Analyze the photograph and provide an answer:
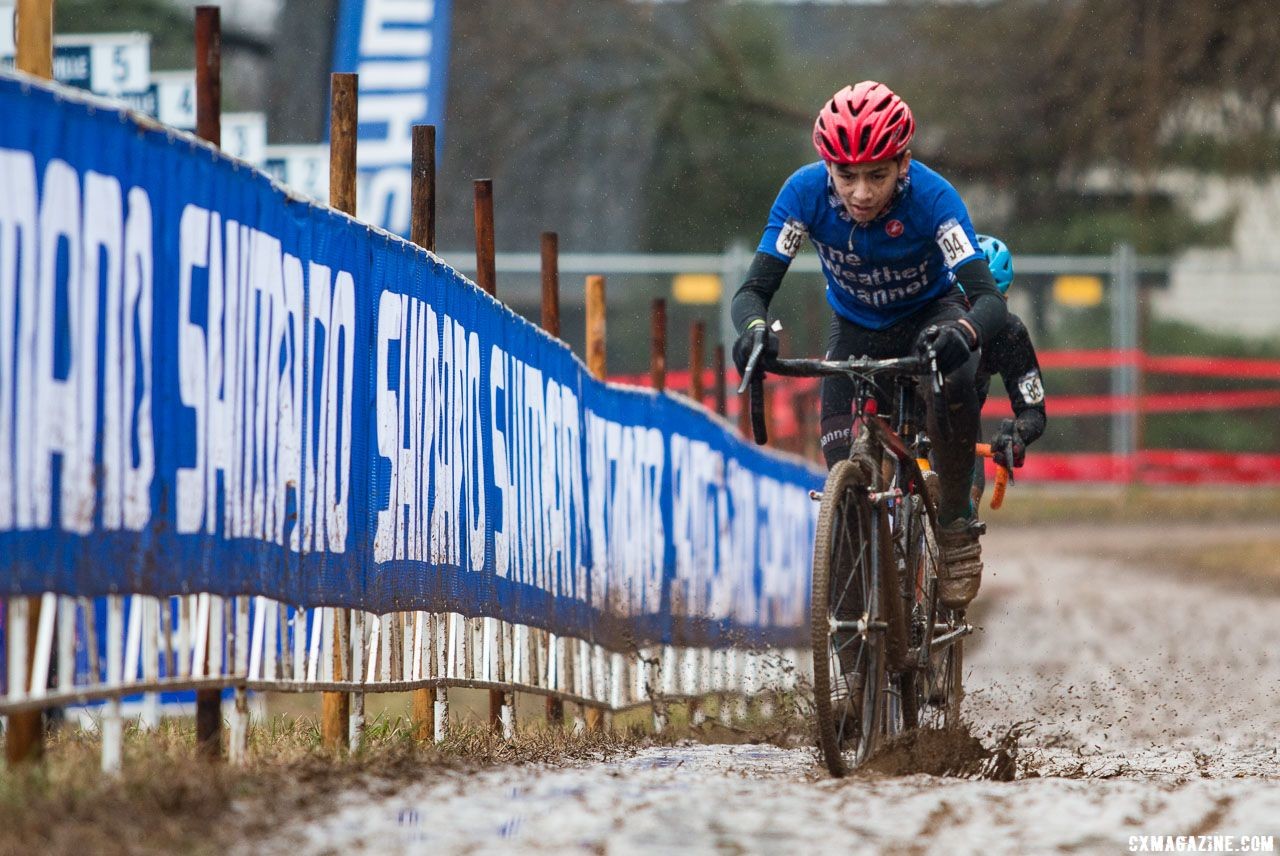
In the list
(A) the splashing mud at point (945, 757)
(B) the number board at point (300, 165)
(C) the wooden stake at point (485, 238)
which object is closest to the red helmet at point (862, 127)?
(A) the splashing mud at point (945, 757)

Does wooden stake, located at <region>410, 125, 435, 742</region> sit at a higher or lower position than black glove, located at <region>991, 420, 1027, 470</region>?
higher

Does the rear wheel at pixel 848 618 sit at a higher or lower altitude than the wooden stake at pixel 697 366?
lower

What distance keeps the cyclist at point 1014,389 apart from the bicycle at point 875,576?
0.51 meters

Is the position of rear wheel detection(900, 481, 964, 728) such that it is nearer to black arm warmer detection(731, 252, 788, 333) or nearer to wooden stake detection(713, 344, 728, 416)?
black arm warmer detection(731, 252, 788, 333)

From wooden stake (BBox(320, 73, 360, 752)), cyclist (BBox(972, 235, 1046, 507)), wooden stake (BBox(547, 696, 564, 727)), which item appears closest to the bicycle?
cyclist (BBox(972, 235, 1046, 507))

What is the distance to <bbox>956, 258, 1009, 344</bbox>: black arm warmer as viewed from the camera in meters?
6.78

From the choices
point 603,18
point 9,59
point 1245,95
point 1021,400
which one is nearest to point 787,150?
point 603,18

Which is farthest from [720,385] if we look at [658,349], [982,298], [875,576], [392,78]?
[392,78]

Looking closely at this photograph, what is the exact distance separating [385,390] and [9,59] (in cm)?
1228

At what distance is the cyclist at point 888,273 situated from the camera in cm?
678

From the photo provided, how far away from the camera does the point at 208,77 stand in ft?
19.6

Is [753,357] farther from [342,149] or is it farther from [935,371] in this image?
[342,149]

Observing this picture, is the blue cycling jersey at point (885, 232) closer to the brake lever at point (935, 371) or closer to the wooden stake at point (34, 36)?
the brake lever at point (935, 371)

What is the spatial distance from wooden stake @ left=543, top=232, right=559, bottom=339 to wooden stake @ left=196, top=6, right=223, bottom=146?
13.1 feet
